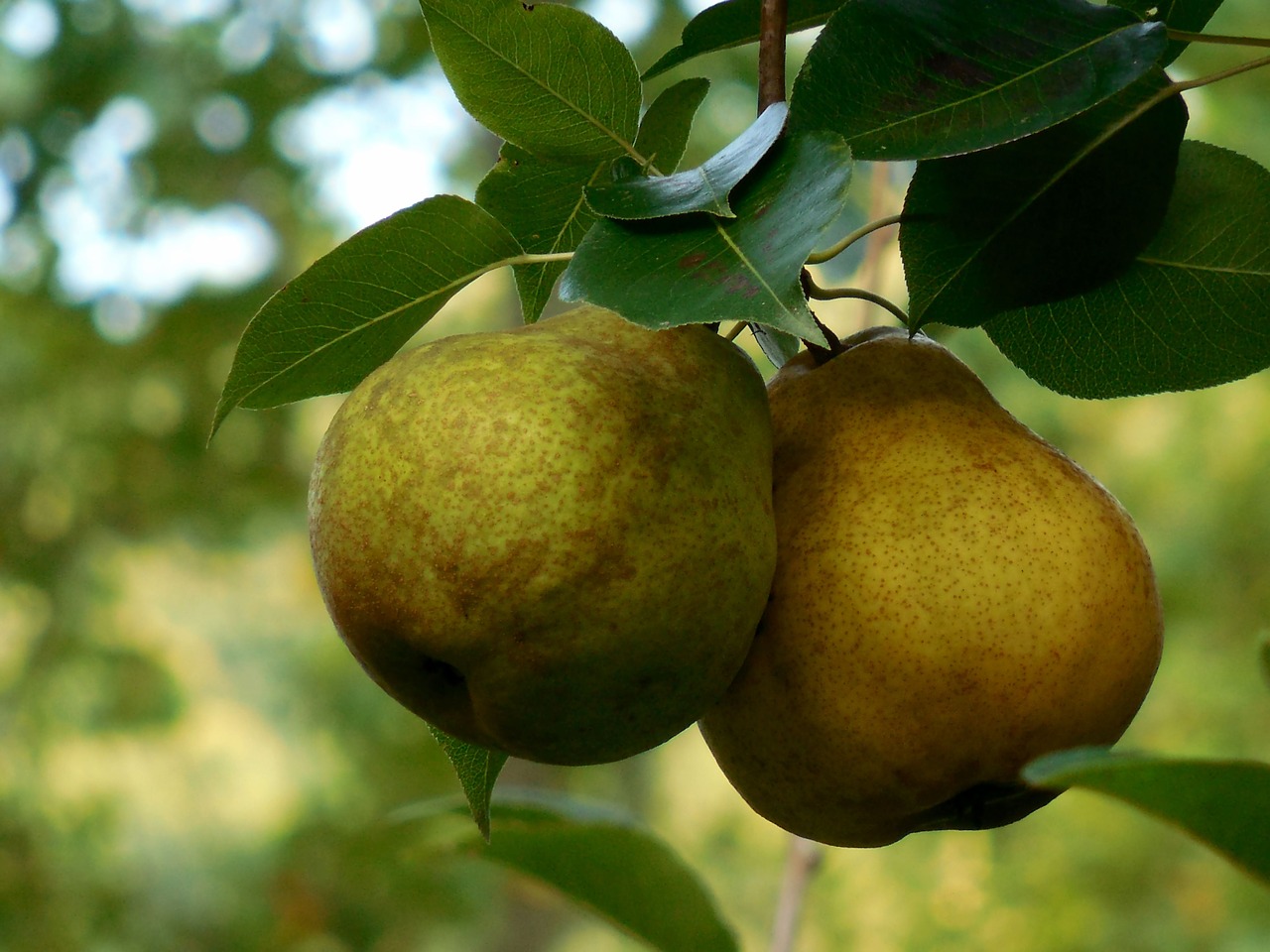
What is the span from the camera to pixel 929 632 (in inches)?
30.5

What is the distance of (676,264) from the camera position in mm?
707

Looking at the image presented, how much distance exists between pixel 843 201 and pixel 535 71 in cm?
33

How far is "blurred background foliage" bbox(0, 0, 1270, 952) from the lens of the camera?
4.20 m

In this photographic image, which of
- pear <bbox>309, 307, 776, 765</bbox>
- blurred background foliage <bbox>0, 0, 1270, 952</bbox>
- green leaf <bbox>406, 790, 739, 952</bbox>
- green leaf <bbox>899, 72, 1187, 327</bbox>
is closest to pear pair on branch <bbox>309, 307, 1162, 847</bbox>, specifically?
pear <bbox>309, 307, 776, 765</bbox>

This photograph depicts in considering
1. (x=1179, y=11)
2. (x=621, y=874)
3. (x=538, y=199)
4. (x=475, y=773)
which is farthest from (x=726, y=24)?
(x=621, y=874)

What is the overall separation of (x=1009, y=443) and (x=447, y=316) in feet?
16.8

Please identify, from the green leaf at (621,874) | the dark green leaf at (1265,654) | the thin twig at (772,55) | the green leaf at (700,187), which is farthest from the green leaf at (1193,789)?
the green leaf at (621,874)

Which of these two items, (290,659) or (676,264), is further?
(290,659)

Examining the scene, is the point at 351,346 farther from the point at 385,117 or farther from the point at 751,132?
the point at 385,117

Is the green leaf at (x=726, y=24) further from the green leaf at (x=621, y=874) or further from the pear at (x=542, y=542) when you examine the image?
the green leaf at (x=621, y=874)

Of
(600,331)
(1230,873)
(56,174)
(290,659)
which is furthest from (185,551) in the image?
(600,331)

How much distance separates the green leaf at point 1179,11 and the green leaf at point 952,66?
0.11 meters

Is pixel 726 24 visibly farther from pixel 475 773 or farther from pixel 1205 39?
pixel 475 773

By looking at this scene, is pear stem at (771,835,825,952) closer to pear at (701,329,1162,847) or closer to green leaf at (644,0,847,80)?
pear at (701,329,1162,847)
